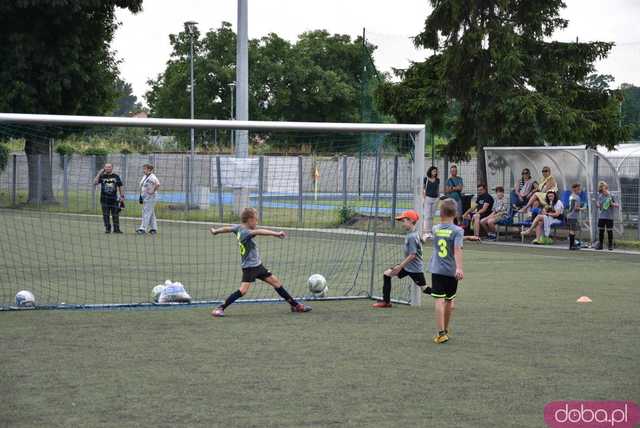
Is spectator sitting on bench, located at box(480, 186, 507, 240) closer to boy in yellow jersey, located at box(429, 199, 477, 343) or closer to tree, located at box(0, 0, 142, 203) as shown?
boy in yellow jersey, located at box(429, 199, 477, 343)

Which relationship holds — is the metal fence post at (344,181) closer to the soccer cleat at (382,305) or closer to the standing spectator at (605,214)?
the standing spectator at (605,214)

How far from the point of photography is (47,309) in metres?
11.8

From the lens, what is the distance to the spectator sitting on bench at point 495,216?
24.6 metres

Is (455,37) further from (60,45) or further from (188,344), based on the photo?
(188,344)

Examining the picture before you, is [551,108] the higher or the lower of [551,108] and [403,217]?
the higher

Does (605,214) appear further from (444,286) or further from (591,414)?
(591,414)

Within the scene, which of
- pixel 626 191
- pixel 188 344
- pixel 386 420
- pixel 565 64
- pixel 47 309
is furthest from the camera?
pixel 565 64

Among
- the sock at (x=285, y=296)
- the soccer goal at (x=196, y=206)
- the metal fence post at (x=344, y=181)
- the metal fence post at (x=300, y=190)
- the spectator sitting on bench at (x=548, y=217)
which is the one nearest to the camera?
the sock at (x=285, y=296)

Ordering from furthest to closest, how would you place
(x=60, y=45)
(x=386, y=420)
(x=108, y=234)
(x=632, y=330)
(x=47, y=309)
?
1. (x=60, y=45)
2. (x=108, y=234)
3. (x=47, y=309)
4. (x=632, y=330)
5. (x=386, y=420)

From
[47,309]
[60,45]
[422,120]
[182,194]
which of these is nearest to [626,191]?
[422,120]

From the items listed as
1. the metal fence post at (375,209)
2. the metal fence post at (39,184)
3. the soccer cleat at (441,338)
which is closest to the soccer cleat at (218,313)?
the metal fence post at (375,209)

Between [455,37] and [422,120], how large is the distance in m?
2.55

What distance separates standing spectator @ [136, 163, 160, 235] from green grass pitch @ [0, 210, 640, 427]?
10047mm

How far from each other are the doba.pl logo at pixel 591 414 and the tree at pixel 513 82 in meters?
20.4
